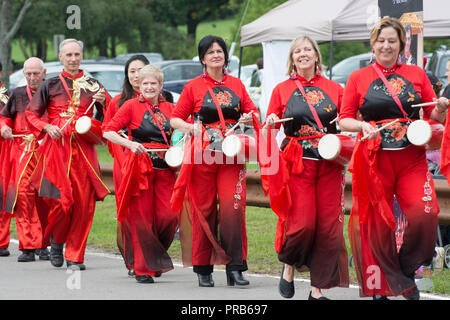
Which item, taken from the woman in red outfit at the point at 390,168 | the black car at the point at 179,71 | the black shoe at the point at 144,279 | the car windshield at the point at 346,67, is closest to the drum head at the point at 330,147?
the woman in red outfit at the point at 390,168

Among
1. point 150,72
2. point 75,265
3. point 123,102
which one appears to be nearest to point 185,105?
point 150,72

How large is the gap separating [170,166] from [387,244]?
2.31 m

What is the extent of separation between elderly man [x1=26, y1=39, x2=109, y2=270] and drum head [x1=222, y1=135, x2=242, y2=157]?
203cm

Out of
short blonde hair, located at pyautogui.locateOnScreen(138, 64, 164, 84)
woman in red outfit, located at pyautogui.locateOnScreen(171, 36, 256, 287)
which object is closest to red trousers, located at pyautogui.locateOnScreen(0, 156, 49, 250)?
short blonde hair, located at pyautogui.locateOnScreen(138, 64, 164, 84)

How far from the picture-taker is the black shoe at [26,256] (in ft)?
30.5

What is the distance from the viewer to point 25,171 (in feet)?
31.6

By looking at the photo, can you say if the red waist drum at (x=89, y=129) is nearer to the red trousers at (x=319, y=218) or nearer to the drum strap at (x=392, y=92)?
the red trousers at (x=319, y=218)

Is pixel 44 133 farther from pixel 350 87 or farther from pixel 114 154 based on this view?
pixel 350 87

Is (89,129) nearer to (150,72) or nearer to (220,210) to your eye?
(150,72)

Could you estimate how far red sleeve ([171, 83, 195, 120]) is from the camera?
7.40 meters

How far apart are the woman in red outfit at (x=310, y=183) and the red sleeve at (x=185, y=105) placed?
897mm
